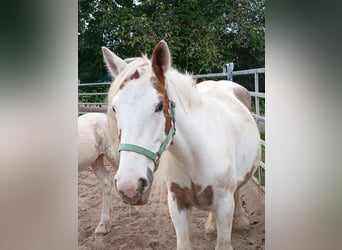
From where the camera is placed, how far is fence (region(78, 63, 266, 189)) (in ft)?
3.76

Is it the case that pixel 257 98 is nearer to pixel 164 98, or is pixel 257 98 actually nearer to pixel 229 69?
pixel 229 69

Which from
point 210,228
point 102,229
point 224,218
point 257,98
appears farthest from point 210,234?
point 257,98

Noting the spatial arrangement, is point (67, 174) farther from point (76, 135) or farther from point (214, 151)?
point (214, 151)

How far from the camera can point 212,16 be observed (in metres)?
1.16

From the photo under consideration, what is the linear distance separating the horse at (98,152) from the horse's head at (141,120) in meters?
0.29

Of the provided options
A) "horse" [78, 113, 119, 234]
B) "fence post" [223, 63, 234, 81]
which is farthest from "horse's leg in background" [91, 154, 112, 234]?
"fence post" [223, 63, 234, 81]

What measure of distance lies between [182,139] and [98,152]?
1.23 ft

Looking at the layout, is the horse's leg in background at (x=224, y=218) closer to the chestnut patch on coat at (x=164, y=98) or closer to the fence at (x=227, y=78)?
the fence at (x=227, y=78)

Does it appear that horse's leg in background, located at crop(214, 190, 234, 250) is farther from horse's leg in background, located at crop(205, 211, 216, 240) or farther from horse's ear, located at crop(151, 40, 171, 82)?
horse's ear, located at crop(151, 40, 171, 82)

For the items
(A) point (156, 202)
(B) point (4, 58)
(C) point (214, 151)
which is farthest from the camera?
(A) point (156, 202)

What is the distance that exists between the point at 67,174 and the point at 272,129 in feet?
2.11

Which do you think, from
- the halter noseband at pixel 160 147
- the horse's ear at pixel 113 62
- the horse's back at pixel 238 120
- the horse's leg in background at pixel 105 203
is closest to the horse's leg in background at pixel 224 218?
the horse's back at pixel 238 120

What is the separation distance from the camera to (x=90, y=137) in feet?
4.09

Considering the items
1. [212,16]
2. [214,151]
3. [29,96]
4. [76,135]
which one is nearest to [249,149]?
[214,151]
